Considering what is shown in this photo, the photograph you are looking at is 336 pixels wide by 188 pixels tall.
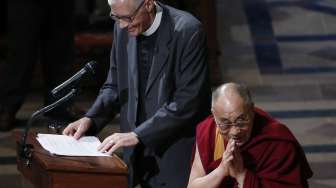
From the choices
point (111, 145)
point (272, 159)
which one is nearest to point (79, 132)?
point (111, 145)

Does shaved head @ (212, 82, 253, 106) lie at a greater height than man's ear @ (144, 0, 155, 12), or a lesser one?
lesser

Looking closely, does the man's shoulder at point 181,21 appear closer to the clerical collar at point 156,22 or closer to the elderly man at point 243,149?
the clerical collar at point 156,22

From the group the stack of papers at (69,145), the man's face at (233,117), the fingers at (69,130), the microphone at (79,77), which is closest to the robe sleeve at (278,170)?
the man's face at (233,117)

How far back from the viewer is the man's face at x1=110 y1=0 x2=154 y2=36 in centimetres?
397

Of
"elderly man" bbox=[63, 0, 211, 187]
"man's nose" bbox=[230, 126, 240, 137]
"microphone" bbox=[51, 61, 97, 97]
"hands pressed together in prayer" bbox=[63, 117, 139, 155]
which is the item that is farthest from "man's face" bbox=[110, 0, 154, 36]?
"man's nose" bbox=[230, 126, 240, 137]

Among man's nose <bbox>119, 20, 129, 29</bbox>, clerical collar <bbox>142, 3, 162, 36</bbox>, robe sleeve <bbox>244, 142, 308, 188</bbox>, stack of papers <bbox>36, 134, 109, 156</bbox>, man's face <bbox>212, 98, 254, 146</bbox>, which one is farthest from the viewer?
clerical collar <bbox>142, 3, 162, 36</bbox>

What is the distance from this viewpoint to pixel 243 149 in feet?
12.3

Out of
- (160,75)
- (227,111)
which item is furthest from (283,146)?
(160,75)

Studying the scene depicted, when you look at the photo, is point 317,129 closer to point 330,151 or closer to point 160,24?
point 330,151

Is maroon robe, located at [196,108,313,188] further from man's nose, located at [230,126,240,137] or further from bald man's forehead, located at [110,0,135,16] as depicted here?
bald man's forehead, located at [110,0,135,16]

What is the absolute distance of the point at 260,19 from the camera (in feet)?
35.5

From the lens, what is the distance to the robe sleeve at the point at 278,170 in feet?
12.1

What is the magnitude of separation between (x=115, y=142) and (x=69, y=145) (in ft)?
0.72

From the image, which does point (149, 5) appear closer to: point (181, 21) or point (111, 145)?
point (181, 21)
